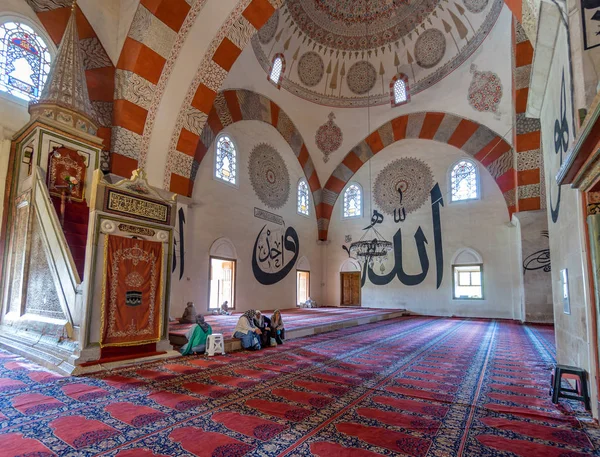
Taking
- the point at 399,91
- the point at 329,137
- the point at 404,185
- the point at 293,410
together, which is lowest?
the point at 293,410

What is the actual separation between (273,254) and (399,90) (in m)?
5.84

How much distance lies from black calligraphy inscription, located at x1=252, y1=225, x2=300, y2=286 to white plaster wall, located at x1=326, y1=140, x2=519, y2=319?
6.63 ft

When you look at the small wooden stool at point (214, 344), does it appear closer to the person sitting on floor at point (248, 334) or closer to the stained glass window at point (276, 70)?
the person sitting on floor at point (248, 334)

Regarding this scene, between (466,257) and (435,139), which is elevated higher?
(435,139)

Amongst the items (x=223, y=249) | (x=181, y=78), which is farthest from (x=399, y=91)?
(x=223, y=249)

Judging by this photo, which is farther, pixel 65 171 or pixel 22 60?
pixel 22 60

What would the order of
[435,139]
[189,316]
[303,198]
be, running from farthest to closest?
[303,198]
[435,139]
[189,316]

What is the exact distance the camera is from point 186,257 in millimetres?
6336

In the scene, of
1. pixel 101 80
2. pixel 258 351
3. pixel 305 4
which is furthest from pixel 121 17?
pixel 258 351

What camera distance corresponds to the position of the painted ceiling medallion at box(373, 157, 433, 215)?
9.64 metres

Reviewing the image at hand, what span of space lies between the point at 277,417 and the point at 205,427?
397 millimetres

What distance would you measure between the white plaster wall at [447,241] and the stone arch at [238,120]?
185cm

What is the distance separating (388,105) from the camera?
1002 centimetres

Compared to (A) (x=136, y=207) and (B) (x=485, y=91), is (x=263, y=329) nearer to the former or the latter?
(A) (x=136, y=207)
